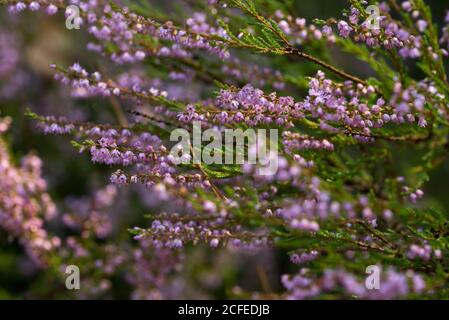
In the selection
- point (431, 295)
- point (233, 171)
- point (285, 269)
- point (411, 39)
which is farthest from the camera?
point (285, 269)

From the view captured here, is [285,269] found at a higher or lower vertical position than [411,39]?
lower

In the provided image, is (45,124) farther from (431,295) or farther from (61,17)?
(61,17)

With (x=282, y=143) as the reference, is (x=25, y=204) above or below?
below

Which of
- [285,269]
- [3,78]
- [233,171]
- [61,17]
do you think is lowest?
[285,269]

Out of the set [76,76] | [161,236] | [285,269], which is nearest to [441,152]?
[161,236]

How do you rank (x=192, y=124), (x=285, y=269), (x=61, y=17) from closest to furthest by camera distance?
(x=192, y=124) → (x=285, y=269) → (x=61, y=17)

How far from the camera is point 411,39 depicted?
2.33m

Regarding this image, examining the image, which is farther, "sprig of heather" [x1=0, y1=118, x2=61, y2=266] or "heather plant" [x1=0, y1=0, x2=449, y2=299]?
"sprig of heather" [x1=0, y1=118, x2=61, y2=266]

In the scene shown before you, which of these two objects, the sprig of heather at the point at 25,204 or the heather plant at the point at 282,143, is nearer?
the heather plant at the point at 282,143

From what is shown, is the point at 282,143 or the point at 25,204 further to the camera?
the point at 25,204
